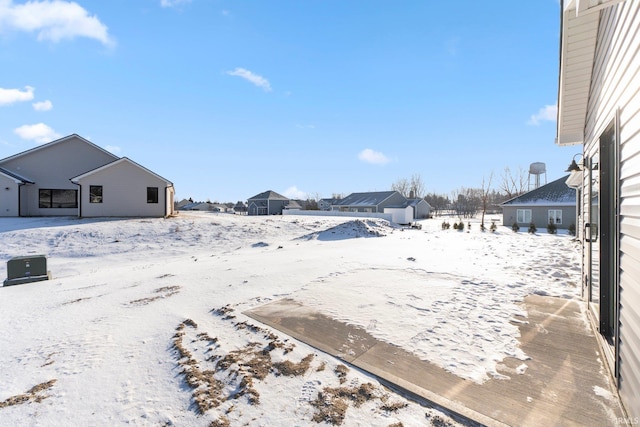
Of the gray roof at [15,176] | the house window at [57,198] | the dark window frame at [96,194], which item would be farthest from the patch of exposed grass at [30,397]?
the house window at [57,198]

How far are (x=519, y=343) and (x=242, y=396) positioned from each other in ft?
9.99

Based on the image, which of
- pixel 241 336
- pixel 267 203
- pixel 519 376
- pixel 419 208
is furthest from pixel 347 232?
pixel 267 203

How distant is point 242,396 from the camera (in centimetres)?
257

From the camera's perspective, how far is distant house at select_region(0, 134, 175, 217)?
17.4 meters

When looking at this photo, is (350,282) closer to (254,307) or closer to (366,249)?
(254,307)

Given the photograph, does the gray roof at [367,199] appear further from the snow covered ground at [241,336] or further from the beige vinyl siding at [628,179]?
the beige vinyl siding at [628,179]

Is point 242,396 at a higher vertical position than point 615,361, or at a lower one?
lower

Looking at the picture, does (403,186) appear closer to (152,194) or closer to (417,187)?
(417,187)

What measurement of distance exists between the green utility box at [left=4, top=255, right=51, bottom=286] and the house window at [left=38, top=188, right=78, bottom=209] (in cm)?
1427

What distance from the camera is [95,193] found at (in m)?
17.5

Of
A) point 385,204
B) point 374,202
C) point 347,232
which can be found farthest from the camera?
point 374,202

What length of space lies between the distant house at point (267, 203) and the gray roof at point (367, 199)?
8.51 metres

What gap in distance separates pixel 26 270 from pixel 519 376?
1051 centimetres

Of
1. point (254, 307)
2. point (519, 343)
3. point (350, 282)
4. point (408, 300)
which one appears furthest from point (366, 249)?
point (519, 343)
